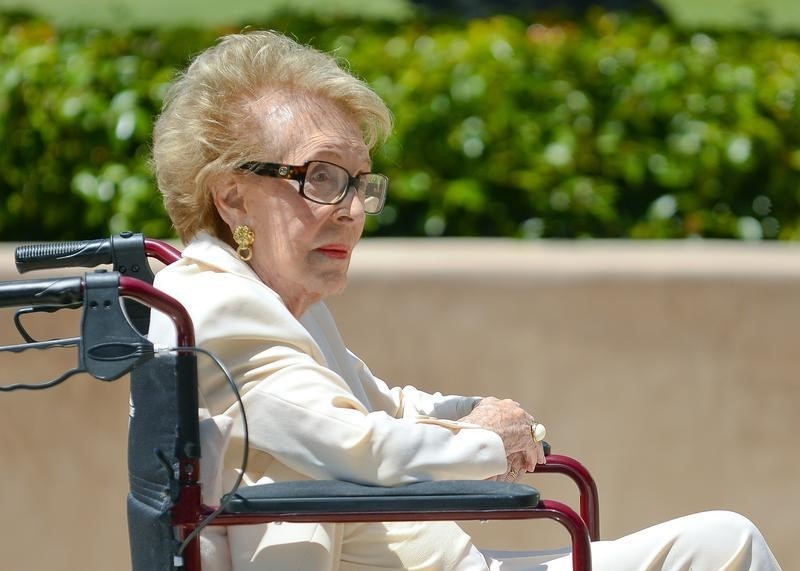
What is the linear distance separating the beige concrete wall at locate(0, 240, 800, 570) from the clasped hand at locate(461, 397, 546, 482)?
5.54ft

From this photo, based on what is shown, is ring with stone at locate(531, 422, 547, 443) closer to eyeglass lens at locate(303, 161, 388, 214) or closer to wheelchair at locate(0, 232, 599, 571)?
wheelchair at locate(0, 232, 599, 571)

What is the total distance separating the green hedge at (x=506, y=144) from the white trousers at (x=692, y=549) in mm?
2323

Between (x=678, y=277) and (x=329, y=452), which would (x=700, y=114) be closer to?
(x=678, y=277)

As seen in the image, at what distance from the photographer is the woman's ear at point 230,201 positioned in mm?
2641

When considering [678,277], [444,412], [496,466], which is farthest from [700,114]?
[496,466]

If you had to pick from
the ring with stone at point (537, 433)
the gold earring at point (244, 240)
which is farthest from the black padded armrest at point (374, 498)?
the gold earring at point (244, 240)

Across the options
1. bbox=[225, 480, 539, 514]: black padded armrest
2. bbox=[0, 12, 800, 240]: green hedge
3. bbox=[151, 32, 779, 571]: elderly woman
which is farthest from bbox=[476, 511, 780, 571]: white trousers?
bbox=[0, 12, 800, 240]: green hedge

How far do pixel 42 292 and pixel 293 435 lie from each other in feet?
1.68

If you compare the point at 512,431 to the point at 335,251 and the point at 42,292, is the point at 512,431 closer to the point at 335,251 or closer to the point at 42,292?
the point at 335,251

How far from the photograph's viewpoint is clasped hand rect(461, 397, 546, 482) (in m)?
2.58

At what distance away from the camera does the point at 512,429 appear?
8.52ft

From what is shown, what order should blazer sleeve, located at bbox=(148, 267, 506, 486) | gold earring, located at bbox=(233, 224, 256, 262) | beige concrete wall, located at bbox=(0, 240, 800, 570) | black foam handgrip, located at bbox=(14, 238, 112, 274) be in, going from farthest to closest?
beige concrete wall, located at bbox=(0, 240, 800, 570)
black foam handgrip, located at bbox=(14, 238, 112, 274)
gold earring, located at bbox=(233, 224, 256, 262)
blazer sleeve, located at bbox=(148, 267, 506, 486)

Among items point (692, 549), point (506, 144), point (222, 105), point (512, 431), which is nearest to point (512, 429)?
point (512, 431)

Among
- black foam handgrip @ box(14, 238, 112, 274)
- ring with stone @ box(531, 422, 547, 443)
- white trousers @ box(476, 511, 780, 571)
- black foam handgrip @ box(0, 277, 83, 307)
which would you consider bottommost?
white trousers @ box(476, 511, 780, 571)
